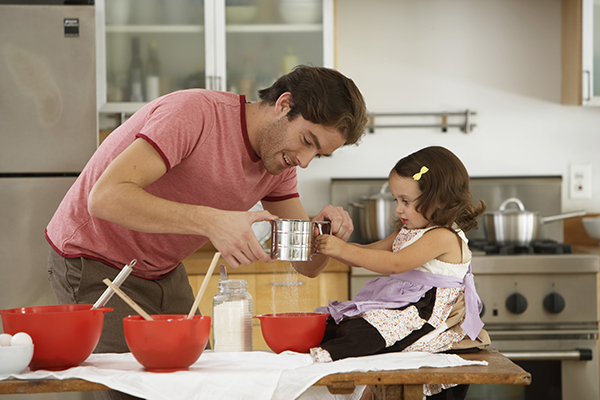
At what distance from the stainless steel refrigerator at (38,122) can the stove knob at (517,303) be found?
1762 millimetres

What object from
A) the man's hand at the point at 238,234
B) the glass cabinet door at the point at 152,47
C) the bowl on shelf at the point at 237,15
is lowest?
the man's hand at the point at 238,234

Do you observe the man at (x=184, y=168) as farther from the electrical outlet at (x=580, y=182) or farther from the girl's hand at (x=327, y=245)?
the electrical outlet at (x=580, y=182)

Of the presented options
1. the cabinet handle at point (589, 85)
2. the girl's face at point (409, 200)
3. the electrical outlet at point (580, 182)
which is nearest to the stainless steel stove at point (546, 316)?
the electrical outlet at point (580, 182)

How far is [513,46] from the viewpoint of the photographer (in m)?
2.91

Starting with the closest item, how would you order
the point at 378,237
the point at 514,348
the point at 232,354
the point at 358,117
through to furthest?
1. the point at 232,354
2. the point at 358,117
3. the point at 514,348
4. the point at 378,237

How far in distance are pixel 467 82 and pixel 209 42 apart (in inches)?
50.4

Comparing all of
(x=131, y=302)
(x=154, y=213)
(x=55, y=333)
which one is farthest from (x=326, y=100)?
(x=55, y=333)

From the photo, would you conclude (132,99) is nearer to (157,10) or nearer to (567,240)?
(157,10)

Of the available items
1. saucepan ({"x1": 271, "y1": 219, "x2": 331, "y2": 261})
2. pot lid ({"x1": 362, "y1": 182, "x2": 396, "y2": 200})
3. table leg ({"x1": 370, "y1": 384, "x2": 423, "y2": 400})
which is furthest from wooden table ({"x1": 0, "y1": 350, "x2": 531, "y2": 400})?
pot lid ({"x1": 362, "y1": 182, "x2": 396, "y2": 200})

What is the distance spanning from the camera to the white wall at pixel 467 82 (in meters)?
2.90

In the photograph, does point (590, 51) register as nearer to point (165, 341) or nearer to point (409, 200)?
point (409, 200)

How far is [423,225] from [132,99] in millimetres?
1725

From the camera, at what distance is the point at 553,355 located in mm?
2270

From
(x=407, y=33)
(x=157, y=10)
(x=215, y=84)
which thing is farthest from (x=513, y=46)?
(x=157, y=10)
